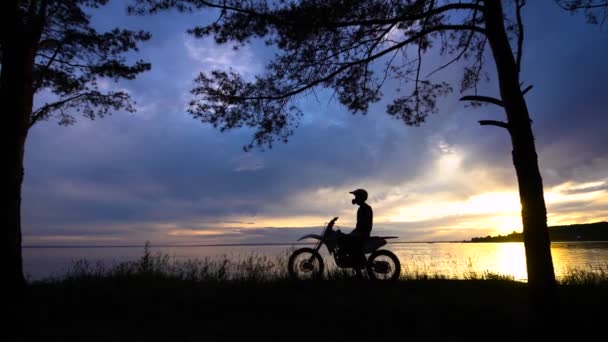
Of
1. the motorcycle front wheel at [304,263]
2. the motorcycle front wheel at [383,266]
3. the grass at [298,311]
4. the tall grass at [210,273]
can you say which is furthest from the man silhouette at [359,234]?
the motorcycle front wheel at [304,263]

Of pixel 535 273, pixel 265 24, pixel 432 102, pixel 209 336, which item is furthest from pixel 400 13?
pixel 209 336

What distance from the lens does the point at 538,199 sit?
559 centimetres

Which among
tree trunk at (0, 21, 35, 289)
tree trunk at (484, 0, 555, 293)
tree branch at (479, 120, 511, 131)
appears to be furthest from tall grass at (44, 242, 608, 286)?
tree branch at (479, 120, 511, 131)

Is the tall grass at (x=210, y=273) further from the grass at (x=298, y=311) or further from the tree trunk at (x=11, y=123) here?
the tree trunk at (x=11, y=123)

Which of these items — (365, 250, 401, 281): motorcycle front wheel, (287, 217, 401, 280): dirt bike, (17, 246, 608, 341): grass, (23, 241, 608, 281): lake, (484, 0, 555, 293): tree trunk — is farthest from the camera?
(23, 241, 608, 281): lake

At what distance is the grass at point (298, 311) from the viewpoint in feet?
14.9

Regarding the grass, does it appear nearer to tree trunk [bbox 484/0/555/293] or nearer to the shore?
the shore

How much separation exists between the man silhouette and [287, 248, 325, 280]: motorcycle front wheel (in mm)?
732

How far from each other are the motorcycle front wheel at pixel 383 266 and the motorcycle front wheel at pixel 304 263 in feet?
3.66

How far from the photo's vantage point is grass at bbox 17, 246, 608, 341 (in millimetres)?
4535

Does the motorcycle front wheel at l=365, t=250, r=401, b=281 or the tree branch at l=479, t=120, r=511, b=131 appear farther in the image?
the motorcycle front wheel at l=365, t=250, r=401, b=281

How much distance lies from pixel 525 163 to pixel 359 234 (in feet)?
11.9

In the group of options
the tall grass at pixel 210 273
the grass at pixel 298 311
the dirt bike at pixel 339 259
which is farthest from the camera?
the dirt bike at pixel 339 259

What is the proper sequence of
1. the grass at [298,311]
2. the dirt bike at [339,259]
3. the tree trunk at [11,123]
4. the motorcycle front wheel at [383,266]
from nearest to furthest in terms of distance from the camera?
the grass at [298,311] < the tree trunk at [11,123] < the dirt bike at [339,259] < the motorcycle front wheel at [383,266]
